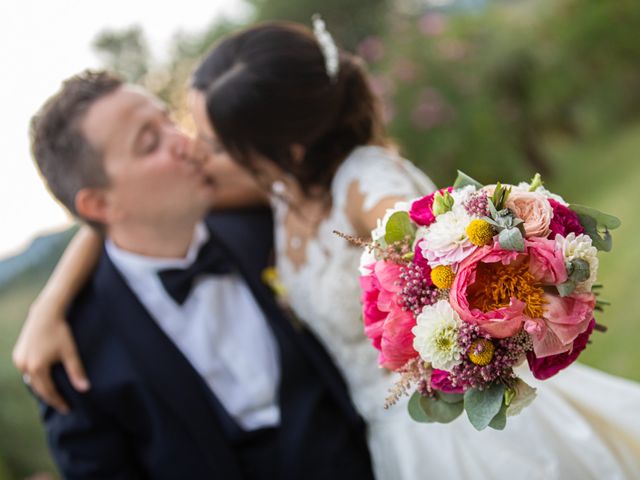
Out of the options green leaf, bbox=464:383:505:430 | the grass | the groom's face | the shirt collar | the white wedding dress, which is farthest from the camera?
the grass

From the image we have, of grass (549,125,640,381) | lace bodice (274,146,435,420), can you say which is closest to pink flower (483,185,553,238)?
lace bodice (274,146,435,420)

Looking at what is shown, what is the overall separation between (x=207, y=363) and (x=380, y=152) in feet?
3.48

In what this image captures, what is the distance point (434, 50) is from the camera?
Result: 7.16m

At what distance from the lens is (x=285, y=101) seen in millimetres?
2080

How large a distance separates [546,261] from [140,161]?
1666mm

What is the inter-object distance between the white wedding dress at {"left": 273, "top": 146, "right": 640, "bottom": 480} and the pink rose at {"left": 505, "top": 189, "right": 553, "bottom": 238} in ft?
1.86

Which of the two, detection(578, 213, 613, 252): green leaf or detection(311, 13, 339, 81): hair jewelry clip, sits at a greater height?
detection(311, 13, 339, 81): hair jewelry clip

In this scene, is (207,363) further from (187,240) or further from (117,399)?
(187,240)

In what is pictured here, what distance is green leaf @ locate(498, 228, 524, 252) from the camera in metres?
1.21

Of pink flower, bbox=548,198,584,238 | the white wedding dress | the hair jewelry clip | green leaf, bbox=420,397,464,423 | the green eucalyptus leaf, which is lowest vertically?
the white wedding dress

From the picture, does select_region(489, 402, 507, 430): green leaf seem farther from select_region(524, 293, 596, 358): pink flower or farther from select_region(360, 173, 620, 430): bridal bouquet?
select_region(524, 293, 596, 358): pink flower

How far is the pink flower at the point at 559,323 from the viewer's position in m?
1.24

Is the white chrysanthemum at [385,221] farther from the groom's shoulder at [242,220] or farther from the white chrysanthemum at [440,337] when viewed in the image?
the groom's shoulder at [242,220]

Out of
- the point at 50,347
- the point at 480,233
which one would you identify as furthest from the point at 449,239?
the point at 50,347
